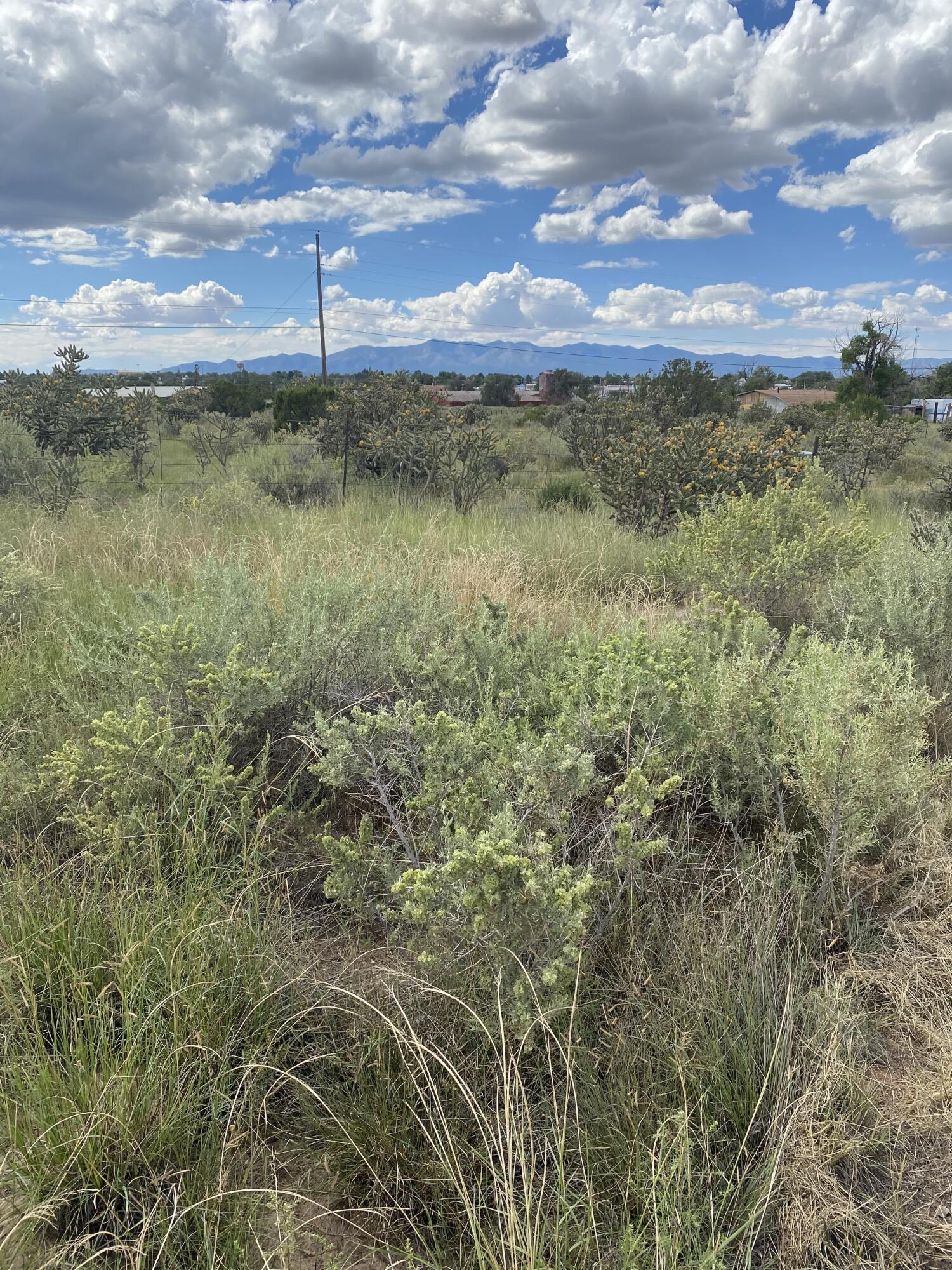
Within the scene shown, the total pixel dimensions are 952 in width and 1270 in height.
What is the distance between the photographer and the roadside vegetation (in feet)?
5.19

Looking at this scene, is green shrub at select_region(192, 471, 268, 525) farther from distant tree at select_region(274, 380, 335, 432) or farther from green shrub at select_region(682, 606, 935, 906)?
distant tree at select_region(274, 380, 335, 432)

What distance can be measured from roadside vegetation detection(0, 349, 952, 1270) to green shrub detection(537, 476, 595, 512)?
6296mm

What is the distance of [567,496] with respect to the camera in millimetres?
11062

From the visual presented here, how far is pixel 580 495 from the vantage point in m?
11.0

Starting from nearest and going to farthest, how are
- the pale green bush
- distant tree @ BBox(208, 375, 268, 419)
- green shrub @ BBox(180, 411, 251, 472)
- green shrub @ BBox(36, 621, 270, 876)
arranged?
the pale green bush, green shrub @ BBox(36, 621, 270, 876), green shrub @ BBox(180, 411, 251, 472), distant tree @ BBox(208, 375, 268, 419)

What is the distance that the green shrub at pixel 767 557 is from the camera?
5.12 metres

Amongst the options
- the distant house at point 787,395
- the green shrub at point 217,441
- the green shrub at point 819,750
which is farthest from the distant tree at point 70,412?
the distant house at point 787,395

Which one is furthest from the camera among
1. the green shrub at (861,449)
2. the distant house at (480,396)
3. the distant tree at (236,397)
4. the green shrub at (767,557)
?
the distant house at (480,396)

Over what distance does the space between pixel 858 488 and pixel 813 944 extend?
1402cm

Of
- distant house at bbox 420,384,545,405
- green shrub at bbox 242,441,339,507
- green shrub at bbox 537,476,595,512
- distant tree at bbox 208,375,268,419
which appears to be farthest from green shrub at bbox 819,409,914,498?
distant house at bbox 420,384,545,405

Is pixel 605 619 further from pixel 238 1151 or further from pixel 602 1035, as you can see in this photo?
pixel 238 1151

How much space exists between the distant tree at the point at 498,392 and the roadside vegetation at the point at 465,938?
56225 millimetres

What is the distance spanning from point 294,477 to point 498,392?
172 ft

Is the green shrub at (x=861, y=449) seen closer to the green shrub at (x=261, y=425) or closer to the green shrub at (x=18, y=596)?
the green shrub at (x=261, y=425)
